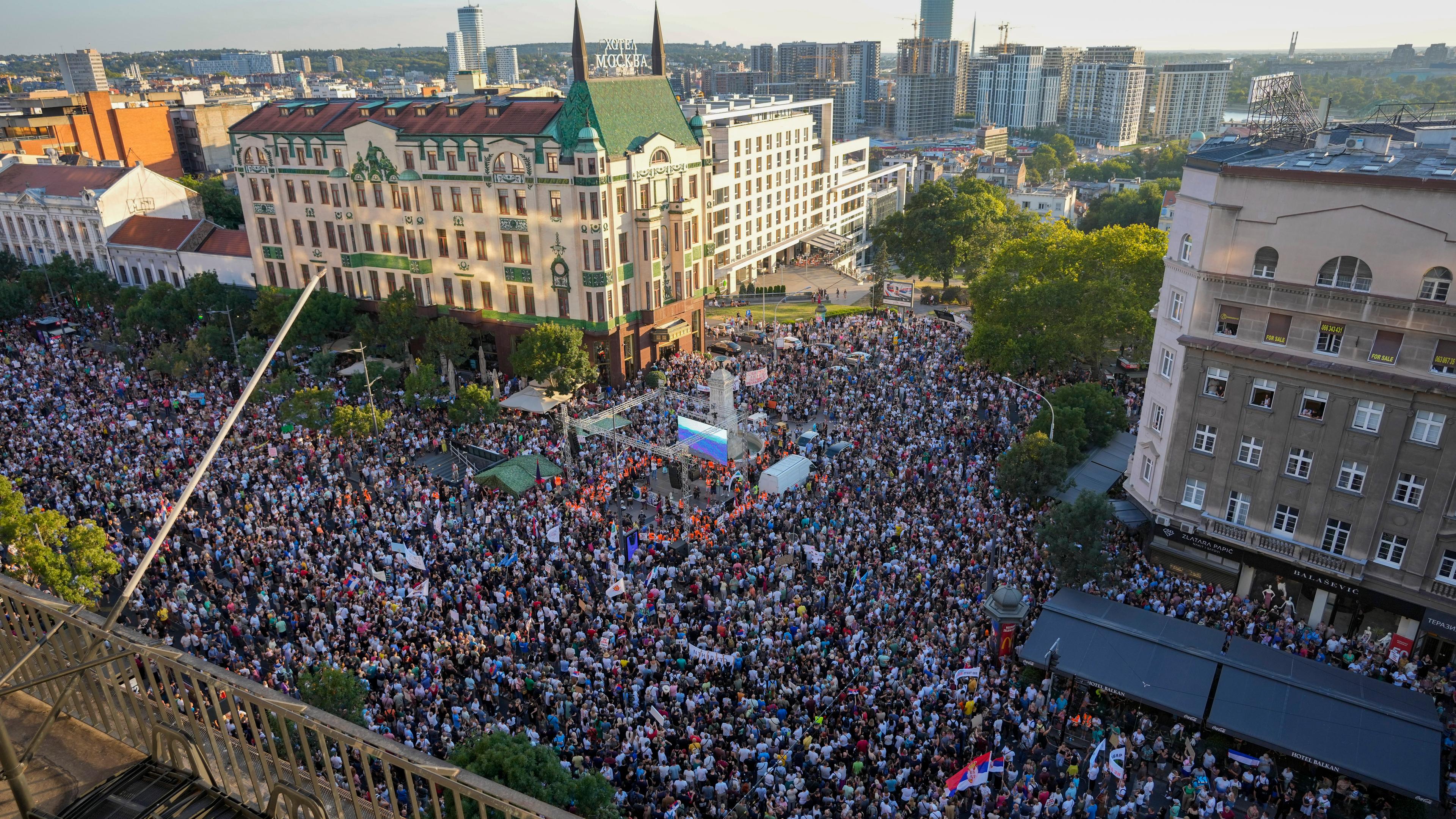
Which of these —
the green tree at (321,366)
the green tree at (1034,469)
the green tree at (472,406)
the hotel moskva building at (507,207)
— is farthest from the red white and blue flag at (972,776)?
the green tree at (321,366)

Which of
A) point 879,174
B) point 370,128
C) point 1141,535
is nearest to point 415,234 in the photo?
point 370,128

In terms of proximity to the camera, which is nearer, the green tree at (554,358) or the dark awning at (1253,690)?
the dark awning at (1253,690)

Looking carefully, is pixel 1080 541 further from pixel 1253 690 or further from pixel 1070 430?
pixel 1070 430

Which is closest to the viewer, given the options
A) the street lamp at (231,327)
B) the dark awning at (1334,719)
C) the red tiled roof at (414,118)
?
the dark awning at (1334,719)

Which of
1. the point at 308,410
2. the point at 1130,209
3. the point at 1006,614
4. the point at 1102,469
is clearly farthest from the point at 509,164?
the point at 1130,209

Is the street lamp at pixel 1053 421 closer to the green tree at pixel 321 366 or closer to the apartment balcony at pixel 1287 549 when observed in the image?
the apartment balcony at pixel 1287 549

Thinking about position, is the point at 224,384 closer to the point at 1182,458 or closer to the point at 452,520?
the point at 452,520

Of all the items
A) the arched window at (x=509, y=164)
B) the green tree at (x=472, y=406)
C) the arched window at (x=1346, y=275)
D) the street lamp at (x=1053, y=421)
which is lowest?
the green tree at (x=472, y=406)
